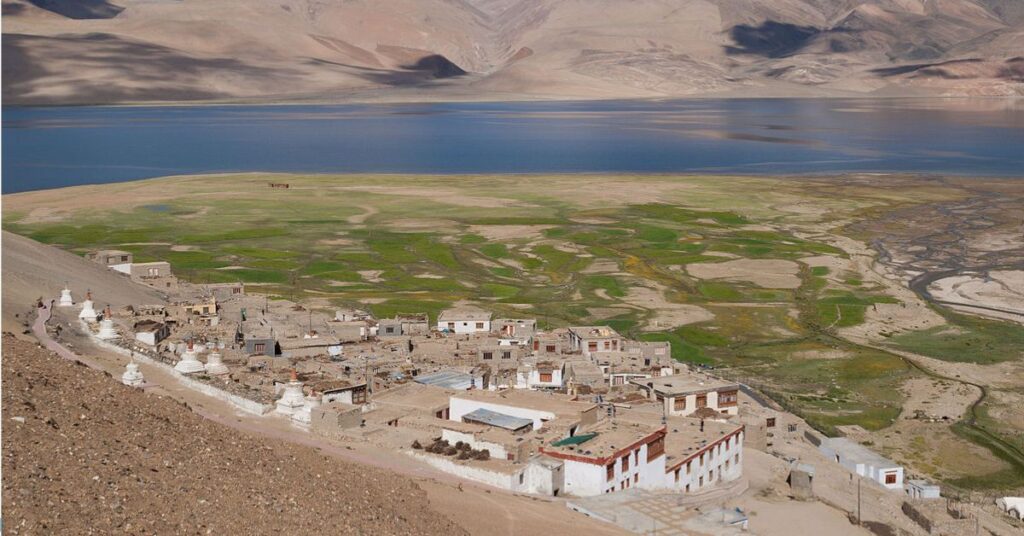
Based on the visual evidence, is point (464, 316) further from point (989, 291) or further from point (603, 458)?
point (989, 291)

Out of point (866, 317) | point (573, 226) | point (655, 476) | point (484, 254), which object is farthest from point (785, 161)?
point (655, 476)

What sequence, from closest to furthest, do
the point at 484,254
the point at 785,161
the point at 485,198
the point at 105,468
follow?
1. the point at 105,468
2. the point at 484,254
3. the point at 485,198
4. the point at 785,161

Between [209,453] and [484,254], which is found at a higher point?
[209,453]

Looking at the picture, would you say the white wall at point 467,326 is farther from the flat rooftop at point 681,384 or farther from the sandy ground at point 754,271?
the sandy ground at point 754,271

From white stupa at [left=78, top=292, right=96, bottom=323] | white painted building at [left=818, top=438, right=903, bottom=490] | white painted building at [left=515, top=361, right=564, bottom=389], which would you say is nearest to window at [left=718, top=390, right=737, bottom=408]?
white painted building at [left=818, top=438, right=903, bottom=490]

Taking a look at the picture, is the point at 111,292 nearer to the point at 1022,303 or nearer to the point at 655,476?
the point at 655,476

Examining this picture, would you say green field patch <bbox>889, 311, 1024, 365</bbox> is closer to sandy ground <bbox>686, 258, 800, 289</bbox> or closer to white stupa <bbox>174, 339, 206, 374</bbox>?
sandy ground <bbox>686, 258, 800, 289</bbox>
